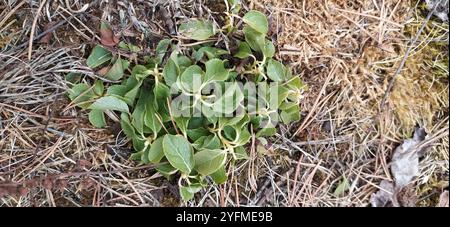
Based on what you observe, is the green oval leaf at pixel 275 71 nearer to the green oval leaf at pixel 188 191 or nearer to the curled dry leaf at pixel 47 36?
the green oval leaf at pixel 188 191

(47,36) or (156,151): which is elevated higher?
(47,36)

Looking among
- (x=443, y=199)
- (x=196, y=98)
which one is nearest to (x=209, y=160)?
(x=196, y=98)

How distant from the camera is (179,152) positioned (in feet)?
4.76

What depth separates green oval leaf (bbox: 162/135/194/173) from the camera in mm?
1442

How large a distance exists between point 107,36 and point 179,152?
0.42 meters

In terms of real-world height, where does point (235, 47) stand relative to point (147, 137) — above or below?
above

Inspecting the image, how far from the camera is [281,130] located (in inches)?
64.2

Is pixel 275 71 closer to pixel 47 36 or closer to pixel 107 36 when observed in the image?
pixel 107 36

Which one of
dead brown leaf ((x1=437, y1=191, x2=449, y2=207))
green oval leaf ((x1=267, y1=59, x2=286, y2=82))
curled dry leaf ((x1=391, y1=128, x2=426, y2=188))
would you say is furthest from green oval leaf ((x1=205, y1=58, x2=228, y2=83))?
dead brown leaf ((x1=437, y1=191, x2=449, y2=207))

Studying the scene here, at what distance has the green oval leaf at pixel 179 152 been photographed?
144 centimetres

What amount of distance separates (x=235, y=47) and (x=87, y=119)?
20.5 inches
